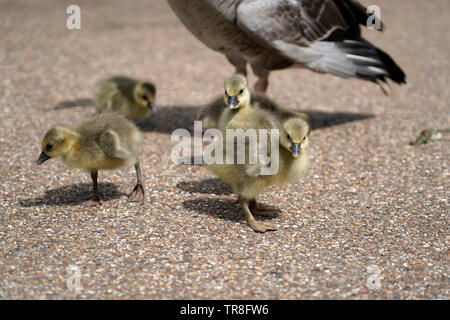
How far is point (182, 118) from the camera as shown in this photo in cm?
643

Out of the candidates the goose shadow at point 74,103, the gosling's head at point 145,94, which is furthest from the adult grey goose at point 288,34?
the goose shadow at point 74,103

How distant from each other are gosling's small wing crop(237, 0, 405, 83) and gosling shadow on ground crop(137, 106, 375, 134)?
0.64 meters

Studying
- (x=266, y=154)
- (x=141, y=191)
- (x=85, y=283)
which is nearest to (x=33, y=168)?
(x=141, y=191)

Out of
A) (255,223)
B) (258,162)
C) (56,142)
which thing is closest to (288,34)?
(258,162)

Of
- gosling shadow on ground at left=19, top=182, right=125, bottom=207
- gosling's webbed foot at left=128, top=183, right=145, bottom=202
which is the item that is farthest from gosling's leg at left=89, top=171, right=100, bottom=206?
gosling's webbed foot at left=128, top=183, right=145, bottom=202

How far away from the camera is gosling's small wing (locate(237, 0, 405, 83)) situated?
534 centimetres

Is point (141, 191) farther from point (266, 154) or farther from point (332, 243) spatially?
point (332, 243)

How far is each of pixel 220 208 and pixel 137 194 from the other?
670mm

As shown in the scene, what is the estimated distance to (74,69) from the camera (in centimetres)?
798

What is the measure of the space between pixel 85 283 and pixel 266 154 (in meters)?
Result: 1.42

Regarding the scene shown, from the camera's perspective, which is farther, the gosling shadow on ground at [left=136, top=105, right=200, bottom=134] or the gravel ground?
the gosling shadow on ground at [left=136, top=105, right=200, bottom=134]

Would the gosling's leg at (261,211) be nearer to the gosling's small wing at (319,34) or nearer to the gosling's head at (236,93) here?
the gosling's head at (236,93)

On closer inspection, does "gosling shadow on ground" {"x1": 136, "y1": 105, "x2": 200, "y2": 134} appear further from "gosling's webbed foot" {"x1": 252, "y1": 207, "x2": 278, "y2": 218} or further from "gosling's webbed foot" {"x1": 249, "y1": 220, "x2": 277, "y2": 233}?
"gosling's webbed foot" {"x1": 249, "y1": 220, "x2": 277, "y2": 233}
